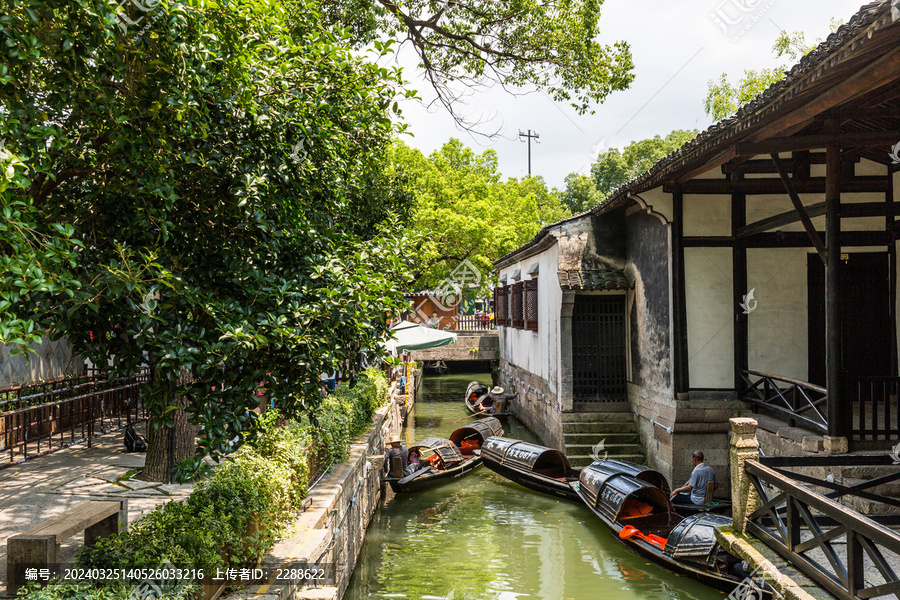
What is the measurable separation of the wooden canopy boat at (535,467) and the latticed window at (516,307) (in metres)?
6.71

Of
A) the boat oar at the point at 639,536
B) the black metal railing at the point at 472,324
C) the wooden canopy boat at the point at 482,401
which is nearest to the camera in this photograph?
the boat oar at the point at 639,536

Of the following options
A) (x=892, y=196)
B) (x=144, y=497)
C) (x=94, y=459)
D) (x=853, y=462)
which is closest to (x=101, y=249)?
(x=144, y=497)

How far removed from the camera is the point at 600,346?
48.3 ft

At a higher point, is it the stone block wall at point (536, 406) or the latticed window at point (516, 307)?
the latticed window at point (516, 307)

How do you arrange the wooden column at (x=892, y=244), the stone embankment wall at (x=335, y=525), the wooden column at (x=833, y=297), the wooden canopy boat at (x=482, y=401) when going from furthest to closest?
1. the wooden canopy boat at (x=482, y=401)
2. the wooden column at (x=892, y=244)
3. the wooden column at (x=833, y=297)
4. the stone embankment wall at (x=335, y=525)

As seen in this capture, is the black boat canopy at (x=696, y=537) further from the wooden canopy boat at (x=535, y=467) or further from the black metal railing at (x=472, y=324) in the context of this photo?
the black metal railing at (x=472, y=324)

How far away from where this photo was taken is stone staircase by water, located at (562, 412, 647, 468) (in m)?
13.8

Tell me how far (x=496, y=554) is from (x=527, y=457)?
3398 millimetres

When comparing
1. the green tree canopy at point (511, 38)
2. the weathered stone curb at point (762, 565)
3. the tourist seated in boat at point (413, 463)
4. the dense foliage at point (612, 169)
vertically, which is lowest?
the tourist seated in boat at point (413, 463)

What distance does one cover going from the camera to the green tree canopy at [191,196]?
3957mm

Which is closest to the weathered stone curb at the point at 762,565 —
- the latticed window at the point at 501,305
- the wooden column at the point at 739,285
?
the wooden column at the point at 739,285

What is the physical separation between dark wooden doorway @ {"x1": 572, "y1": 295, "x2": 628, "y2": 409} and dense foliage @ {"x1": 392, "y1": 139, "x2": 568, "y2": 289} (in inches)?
467

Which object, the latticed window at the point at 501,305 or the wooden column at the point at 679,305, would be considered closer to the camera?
the wooden column at the point at 679,305

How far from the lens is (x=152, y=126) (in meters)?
4.54
